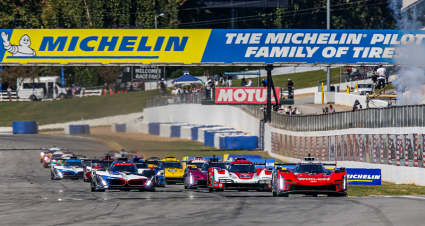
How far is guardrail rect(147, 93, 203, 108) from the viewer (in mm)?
54906

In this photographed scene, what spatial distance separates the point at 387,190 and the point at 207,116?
112 ft

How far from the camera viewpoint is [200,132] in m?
50.8

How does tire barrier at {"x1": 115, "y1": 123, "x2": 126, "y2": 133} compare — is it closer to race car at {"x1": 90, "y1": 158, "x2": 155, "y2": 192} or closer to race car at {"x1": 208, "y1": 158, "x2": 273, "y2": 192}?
race car at {"x1": 90, "y1": 158, "x2": 155, "y2": 192}

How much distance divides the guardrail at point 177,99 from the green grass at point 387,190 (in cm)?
3080

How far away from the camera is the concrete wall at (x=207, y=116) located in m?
48.1

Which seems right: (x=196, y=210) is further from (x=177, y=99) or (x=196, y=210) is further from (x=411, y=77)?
(x=177, y=99)

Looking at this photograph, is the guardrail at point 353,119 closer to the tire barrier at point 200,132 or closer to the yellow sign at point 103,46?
the tire barrier at point 200,132

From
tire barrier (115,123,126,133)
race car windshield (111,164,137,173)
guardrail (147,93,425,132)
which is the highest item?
guardrail (147,93,425,132)

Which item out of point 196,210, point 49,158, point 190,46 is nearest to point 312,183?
point 196,210

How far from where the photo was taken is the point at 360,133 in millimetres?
28766

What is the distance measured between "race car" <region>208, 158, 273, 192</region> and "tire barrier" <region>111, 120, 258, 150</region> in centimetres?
2299

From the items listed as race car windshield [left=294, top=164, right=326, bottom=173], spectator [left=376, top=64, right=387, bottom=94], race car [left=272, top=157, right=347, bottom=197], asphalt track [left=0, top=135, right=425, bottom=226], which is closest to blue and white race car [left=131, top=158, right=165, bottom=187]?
asphalt track [left=0, top=135, right=425, bottom=226]

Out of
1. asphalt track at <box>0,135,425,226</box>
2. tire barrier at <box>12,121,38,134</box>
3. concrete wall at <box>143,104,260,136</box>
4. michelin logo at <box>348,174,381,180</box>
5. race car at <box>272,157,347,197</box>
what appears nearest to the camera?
asphalt track at <box>0,135,425,226</box>

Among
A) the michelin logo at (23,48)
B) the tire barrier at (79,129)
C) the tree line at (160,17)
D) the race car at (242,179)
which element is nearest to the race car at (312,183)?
the race car at (242,179)
